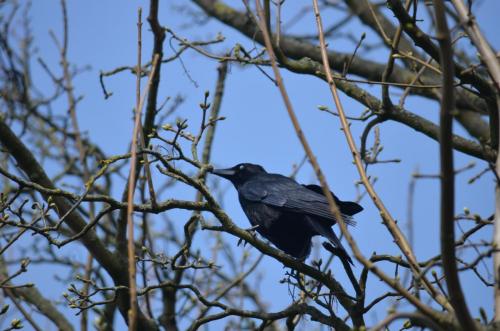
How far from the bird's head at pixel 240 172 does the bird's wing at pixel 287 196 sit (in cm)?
31

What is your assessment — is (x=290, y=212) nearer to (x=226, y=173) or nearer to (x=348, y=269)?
(x=226, y=173)

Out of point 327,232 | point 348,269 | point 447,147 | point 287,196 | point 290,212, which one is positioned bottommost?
point 447,147

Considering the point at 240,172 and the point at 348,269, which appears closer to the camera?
the point at 348,269

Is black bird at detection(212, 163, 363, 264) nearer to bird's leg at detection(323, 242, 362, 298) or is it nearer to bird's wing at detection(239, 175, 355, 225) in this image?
bird's wing at detection(239, 175, 355, 225)

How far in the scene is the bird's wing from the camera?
611 cm

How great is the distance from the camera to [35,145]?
10.7m

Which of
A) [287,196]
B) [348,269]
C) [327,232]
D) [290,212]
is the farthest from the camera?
[287,196]

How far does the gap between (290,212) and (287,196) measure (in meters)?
0.22

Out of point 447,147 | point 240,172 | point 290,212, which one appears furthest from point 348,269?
point 240,172

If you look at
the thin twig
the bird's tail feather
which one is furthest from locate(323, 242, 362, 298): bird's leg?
the thin twig

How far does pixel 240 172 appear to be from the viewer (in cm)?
764

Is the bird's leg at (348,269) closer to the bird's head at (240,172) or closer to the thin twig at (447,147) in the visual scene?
the thin twig at (447,147)

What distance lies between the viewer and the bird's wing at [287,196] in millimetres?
6109

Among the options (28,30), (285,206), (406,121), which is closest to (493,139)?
(406,121)
